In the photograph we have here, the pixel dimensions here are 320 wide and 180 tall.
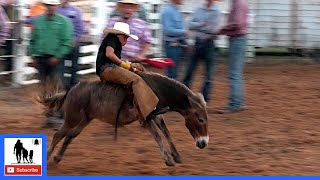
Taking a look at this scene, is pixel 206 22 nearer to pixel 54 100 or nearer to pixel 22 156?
pixel 54 100

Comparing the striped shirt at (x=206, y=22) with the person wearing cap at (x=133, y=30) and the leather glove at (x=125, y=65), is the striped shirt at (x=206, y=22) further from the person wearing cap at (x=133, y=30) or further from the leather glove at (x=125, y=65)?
the leather glove at (x=125, y=65)

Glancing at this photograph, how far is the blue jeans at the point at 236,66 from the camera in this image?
33.3 feet

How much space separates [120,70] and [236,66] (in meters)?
2.97

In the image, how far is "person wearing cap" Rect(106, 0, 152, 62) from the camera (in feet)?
30.2

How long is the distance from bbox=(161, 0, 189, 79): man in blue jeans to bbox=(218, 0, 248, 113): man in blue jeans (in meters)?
0.59

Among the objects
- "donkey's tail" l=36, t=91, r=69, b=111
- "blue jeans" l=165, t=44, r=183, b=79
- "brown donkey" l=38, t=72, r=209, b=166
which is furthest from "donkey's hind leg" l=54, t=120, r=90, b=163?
"blue jeans" l=165, t=44, r=183, b=79

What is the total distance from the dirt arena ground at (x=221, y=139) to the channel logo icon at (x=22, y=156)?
85 cm

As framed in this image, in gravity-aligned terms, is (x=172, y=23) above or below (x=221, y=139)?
above

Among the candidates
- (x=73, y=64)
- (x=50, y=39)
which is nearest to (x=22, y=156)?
(x=50, y=39)

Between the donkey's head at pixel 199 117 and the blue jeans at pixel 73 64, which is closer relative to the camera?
the donkey's head at pixel 199 117

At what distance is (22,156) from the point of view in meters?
6.47

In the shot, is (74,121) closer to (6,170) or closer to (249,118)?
(6,170)

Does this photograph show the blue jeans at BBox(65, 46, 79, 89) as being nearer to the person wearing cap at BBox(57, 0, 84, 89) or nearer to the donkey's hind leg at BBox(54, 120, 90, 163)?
the person wearing cap at BBox(57, 0, 84, 89)

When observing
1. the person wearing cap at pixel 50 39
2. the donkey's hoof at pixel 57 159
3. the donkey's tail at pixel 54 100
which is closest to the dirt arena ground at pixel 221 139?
the donkey's hoof at pixel 57 159
